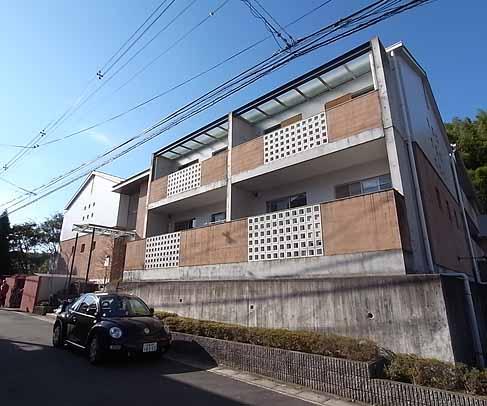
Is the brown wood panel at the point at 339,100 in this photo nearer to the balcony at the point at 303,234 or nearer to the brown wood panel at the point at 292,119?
the brown wood panel at the point at 292,119

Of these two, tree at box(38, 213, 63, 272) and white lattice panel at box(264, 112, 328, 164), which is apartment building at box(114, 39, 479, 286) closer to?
white lattice panel at box(264, 112, 328, 164)

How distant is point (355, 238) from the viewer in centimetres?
692

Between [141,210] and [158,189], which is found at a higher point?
[158,189]

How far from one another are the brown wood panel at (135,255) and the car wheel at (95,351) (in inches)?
245

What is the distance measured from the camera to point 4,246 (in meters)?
29.9

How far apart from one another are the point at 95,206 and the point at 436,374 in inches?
893

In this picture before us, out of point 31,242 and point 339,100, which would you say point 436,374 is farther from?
point 31,242

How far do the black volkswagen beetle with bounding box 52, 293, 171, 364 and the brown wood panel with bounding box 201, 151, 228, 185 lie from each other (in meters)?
5.23

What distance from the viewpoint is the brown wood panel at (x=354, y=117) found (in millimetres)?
7789

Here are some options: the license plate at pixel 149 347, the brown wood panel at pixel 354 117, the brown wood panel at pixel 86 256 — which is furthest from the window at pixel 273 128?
the brown wood panel at pixel 86 256

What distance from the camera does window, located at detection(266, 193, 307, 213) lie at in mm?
10370

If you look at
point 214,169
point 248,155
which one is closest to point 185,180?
point 214,169

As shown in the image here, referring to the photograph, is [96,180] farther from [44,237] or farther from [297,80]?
[297,80]

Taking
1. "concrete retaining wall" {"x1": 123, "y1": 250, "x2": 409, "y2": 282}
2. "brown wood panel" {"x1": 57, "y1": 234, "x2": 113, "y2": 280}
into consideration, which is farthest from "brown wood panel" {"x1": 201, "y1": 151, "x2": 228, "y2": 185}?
"brown wood panel" {"x1": 57, "y1": 234, "x2": 113, "y2": 280}
